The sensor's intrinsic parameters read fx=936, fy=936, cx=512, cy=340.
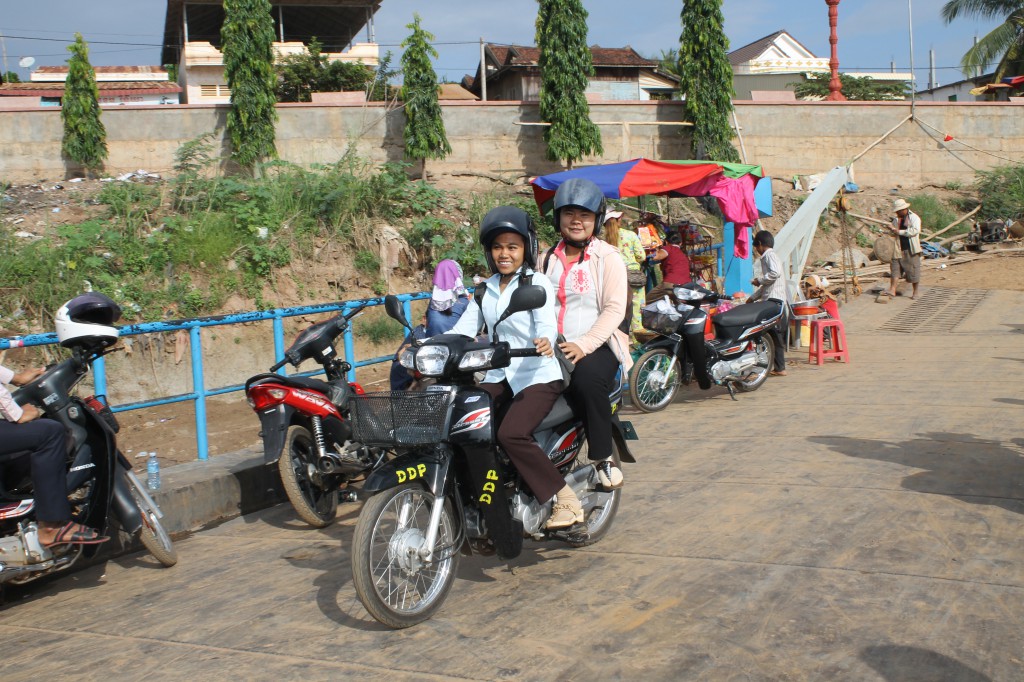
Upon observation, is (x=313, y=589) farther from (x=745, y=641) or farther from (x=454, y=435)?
(x=745, y=641)

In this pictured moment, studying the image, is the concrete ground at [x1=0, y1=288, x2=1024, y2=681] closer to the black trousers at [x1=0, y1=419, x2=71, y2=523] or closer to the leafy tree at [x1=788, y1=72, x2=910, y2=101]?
the black trousers at [x1=0, y1=419, x2=71, y2=523]

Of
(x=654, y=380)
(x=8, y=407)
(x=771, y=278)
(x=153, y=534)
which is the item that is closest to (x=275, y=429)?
(x=153, y=534)

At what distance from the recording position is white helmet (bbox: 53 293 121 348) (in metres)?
4.83

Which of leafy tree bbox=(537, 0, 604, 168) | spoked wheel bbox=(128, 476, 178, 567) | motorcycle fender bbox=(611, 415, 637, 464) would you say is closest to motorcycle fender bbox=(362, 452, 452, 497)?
motorcycle fender bbox=(611, 415, 637, 464)

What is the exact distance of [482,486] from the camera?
409 cm

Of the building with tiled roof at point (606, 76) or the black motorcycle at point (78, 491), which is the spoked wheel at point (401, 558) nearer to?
the black motorcycle at point (78, 491)

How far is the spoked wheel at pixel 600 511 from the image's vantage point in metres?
4.92

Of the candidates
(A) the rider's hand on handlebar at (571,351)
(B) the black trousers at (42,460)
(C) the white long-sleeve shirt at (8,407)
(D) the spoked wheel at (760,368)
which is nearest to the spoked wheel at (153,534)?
(B) the black trousers at (42,460)

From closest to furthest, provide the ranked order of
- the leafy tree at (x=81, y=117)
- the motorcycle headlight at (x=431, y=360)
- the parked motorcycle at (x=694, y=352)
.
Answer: the motorcycle headlight at (x=431, y=360) → the parked motorcycle at (x=694, y=352) → the leafy tree at (x=81, y=117)

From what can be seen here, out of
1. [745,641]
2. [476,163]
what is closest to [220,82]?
[476,163]

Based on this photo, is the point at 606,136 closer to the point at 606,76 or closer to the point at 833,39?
the point at 833,39

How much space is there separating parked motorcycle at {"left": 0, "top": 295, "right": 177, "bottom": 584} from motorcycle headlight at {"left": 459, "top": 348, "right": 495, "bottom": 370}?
6.90 feet

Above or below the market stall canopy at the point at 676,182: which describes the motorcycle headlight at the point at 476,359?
below

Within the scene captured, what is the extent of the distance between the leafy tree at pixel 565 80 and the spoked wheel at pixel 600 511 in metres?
17.3
